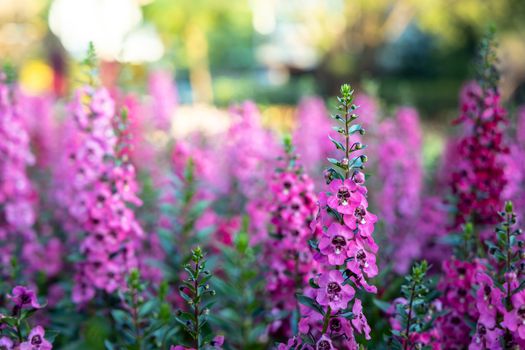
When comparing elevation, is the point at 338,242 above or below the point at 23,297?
above

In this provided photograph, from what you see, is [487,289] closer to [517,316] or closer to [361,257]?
[517,316]

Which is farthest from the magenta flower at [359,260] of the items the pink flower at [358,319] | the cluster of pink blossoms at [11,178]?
the cluster of pink blossoms at [11,178]

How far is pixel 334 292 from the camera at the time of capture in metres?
2.13

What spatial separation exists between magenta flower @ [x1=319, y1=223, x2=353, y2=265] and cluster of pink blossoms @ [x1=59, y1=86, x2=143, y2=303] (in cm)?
147

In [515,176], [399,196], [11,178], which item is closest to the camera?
[11,178]

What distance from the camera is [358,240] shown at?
2.15 m

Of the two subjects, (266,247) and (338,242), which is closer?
(338,242)

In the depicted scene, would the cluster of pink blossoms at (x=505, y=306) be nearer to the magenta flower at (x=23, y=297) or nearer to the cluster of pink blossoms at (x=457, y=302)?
the cluster of pink blossoms at (x=457, y=302)

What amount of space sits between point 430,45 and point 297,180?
29.2 meters

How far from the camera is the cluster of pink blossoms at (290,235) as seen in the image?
9.57 ft

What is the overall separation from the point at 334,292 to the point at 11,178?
2.83m

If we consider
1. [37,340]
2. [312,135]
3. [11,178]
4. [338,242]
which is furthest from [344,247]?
[312,135]

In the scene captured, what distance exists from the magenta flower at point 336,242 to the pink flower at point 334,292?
0.08 m

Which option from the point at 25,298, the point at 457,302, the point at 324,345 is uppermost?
the point at 25,298
